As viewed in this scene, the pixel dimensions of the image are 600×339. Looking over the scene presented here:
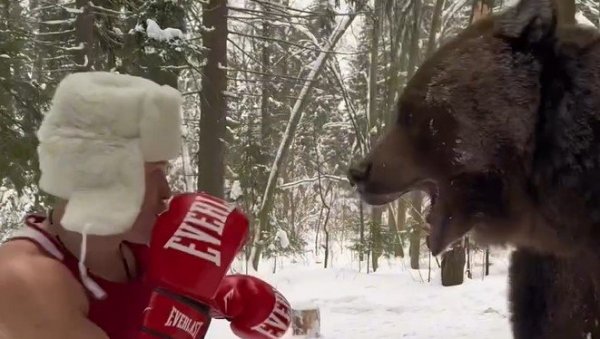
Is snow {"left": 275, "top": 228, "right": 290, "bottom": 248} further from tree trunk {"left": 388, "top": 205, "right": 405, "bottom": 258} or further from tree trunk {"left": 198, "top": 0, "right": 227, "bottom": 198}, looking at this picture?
tree trunk {"left": 198, "top": 0, "right": 227, "bottom": 198}

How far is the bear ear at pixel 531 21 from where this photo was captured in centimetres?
135

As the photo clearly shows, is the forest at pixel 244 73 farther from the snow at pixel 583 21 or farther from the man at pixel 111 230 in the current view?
the man at pixel 111 230

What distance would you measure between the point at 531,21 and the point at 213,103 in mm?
5525

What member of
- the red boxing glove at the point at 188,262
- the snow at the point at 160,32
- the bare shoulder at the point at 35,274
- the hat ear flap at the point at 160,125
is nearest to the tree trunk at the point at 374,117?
the snow at the point at 160,32

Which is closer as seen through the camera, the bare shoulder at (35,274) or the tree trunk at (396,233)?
the bare shoulder at (35,274)

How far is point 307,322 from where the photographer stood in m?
4.69

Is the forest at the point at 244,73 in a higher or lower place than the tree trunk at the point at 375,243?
higher

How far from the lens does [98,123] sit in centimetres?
113

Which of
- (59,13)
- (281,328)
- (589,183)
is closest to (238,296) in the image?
(281,328)

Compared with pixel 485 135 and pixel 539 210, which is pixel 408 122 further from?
pixel 539 210

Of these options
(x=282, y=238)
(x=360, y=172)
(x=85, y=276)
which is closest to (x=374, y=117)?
(x=282, y=238)

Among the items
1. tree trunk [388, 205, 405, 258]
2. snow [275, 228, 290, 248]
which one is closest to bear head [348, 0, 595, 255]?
snow [275, 228, 290, 248]

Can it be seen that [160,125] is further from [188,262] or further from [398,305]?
[398,305]

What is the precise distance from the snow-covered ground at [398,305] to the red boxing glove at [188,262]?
2.98 meters
